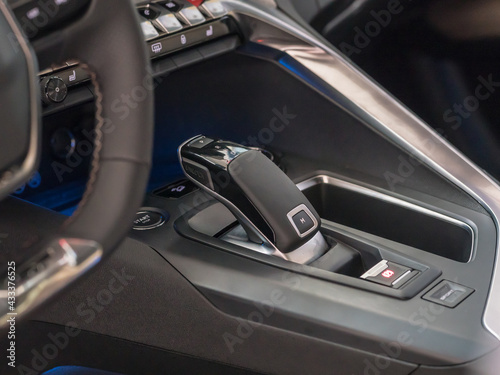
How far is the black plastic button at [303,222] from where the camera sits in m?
0.82

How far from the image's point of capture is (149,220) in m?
0.89

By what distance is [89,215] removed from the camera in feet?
1.65

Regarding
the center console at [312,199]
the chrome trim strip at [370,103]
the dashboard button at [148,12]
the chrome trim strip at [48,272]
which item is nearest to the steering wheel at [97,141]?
the chrome trim strip at [48,272]

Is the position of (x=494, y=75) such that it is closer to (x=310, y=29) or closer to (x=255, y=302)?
(x=310, y=29)

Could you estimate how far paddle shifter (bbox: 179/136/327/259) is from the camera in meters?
0.82

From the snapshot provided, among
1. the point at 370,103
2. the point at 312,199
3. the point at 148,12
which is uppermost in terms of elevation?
the point at 148,12

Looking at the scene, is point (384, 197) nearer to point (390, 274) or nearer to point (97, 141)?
point (390, 274)

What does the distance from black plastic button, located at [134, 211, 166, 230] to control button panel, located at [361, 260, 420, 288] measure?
26 cm

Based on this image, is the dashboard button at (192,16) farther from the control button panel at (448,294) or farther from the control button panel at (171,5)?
the control button panel at (448,294)

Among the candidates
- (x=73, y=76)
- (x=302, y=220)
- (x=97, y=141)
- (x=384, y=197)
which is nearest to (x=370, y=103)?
(x=384, y=197)

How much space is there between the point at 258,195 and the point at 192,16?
0.92 feet

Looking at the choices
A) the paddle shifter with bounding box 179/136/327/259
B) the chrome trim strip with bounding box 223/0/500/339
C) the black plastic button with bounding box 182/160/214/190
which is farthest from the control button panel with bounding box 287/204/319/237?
the chrome trim strip with bounding box 223/0/500/339

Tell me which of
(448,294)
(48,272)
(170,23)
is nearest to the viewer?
(48,272)

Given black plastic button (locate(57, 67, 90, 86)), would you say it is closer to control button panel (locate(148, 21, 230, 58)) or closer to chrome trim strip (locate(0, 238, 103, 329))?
control button panel (locate(148, 21, 230, 58))
